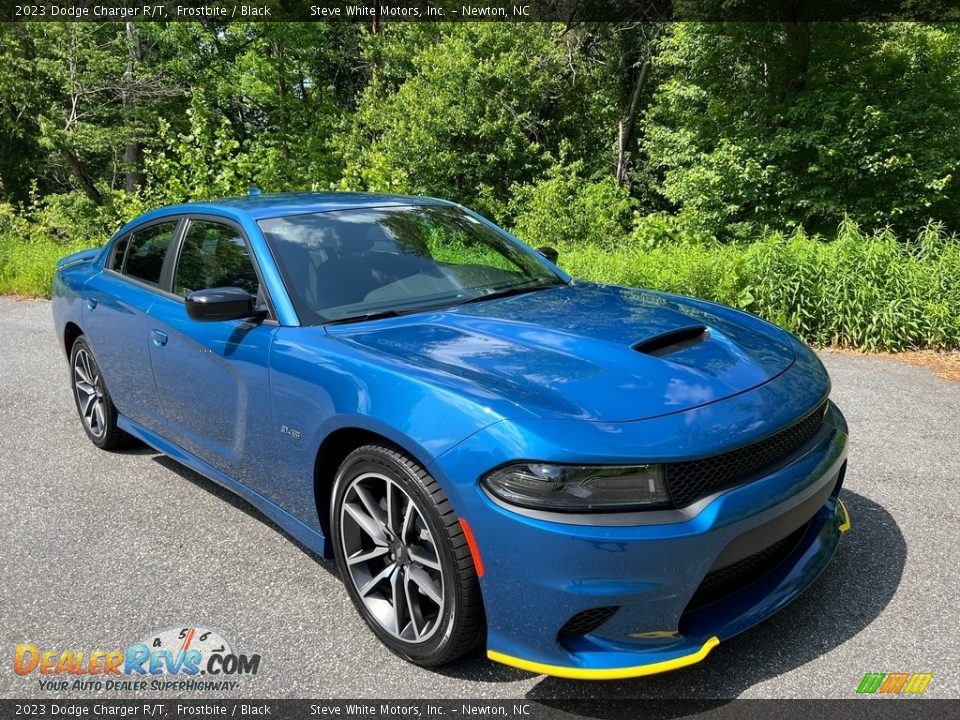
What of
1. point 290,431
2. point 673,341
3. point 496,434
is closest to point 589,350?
point 673,341

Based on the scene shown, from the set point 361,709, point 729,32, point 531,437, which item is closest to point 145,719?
point 361,709

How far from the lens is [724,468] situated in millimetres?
2307

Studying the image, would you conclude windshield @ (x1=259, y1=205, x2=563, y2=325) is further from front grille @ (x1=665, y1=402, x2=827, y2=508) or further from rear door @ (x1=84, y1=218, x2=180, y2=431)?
front grille @ (x1=665, y1=402, x2=827, y2=508)

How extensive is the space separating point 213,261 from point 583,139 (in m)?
24.5

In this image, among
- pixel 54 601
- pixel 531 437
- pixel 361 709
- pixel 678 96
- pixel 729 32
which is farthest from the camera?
pixel 678 96

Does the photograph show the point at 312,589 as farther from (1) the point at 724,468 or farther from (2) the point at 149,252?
(2) the point at 149,252

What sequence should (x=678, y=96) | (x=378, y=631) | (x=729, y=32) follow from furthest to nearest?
(x=678, y=96) < (x=729, y=32) < (x=378, y=631)

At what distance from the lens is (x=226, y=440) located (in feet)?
11.2

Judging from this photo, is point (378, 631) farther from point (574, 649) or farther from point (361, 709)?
point (574, 649)

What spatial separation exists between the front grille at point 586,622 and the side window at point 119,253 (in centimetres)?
372

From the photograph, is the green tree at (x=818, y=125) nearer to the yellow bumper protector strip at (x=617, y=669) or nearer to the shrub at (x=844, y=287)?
the shrub at (x=844, y=287)

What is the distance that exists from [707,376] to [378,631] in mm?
1493

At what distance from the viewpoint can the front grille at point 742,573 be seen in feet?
7.75

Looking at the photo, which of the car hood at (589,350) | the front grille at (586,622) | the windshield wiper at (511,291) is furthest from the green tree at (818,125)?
the front grille at (586,622)
